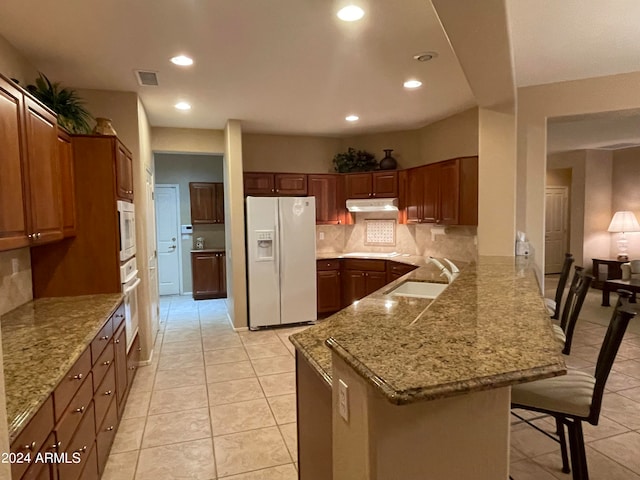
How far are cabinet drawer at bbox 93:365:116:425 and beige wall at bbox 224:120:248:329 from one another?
242cm

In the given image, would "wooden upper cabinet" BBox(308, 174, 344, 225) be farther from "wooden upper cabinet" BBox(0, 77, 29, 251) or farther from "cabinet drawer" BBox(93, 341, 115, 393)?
"wooden upper cabinet" BBox(0, 77, 29, 251)

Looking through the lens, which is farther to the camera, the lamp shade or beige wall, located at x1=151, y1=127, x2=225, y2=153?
the lamp shade

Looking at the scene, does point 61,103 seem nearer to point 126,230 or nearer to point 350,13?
point 126,230

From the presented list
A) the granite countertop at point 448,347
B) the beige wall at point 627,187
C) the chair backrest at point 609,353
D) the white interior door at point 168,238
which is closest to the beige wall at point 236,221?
the white interior door at point 168,238

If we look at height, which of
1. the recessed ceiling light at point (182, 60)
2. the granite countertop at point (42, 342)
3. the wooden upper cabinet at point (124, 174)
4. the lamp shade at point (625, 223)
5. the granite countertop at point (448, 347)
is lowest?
the granite countertop at point (42, 342)

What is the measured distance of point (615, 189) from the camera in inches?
297

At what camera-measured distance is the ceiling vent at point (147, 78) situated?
3.24m

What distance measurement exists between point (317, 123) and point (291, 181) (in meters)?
0.89

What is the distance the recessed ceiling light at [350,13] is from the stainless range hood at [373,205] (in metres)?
3.25

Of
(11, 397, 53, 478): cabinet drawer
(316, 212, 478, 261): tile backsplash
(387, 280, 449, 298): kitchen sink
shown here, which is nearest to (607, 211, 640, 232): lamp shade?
(316, 212, 478, 261): tile backsplash

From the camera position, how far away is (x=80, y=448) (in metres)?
1.83

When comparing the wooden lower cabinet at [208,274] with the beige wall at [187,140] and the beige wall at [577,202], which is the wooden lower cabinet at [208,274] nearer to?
the beige wall at [187,140]

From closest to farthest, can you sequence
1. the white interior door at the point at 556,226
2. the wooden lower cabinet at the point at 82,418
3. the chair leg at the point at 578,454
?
the wooden lower cabinet at the point at 82,418, the chair leg at the point at 578,454, the white interior door at the point at 556,226

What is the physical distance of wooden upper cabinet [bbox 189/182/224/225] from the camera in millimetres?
7336
